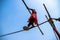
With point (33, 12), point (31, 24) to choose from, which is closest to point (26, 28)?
point (31, 24)

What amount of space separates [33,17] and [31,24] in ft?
0.64

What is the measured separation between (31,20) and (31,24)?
0.13 meters

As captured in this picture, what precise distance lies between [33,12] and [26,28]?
1.26 feet

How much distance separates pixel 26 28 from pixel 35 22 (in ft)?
0.79

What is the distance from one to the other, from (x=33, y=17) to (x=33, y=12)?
158mm

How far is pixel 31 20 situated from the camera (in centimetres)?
392

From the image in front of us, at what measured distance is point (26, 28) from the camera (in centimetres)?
401

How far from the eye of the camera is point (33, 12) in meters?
4.01

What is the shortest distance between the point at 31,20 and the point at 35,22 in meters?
0.15

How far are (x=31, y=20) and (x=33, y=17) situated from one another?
3.2 inches

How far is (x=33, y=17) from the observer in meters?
3.90

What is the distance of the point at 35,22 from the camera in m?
4.03

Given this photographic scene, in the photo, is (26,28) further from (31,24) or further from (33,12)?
(33,12)
